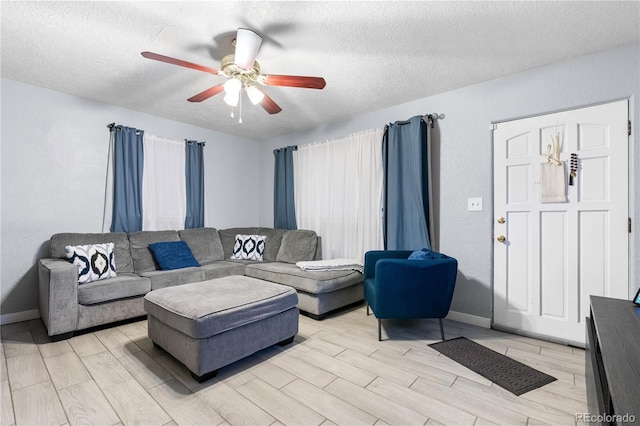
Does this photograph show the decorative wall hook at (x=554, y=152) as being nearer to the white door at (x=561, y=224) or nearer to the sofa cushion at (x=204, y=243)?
the white door at (x=561, y=224)

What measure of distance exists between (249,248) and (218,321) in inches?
93.6

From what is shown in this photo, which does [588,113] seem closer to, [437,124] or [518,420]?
[437,124]

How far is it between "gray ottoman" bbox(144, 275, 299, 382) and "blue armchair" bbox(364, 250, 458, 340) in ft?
2.50

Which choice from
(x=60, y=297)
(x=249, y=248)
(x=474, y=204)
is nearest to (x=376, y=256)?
(x=474, y=204)

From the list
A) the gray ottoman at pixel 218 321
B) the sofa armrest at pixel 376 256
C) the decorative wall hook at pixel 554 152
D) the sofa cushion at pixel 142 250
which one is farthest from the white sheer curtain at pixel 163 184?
the decorative wall hook at pixel 554 152

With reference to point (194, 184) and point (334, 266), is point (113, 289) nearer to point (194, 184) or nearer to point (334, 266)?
point (194, 184)

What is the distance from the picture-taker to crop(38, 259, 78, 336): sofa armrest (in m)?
2.40

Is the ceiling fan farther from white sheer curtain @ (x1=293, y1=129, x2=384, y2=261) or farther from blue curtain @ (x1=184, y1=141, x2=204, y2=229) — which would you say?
blue curtain @ (x1=184, y1=141, x2=204, y2=229)

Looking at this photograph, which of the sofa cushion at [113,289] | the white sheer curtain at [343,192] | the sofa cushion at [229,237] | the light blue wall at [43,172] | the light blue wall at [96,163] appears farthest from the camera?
the sofa cushion at [229,237]

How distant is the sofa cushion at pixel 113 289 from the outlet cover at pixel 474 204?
3.36 m

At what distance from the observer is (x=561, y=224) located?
8.09ft

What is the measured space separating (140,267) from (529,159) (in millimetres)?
4210

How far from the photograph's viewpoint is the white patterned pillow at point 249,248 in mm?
4227

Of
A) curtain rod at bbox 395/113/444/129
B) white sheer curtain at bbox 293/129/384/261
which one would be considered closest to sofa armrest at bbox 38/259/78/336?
white sheer curtain at bbox 293/129/384/261
